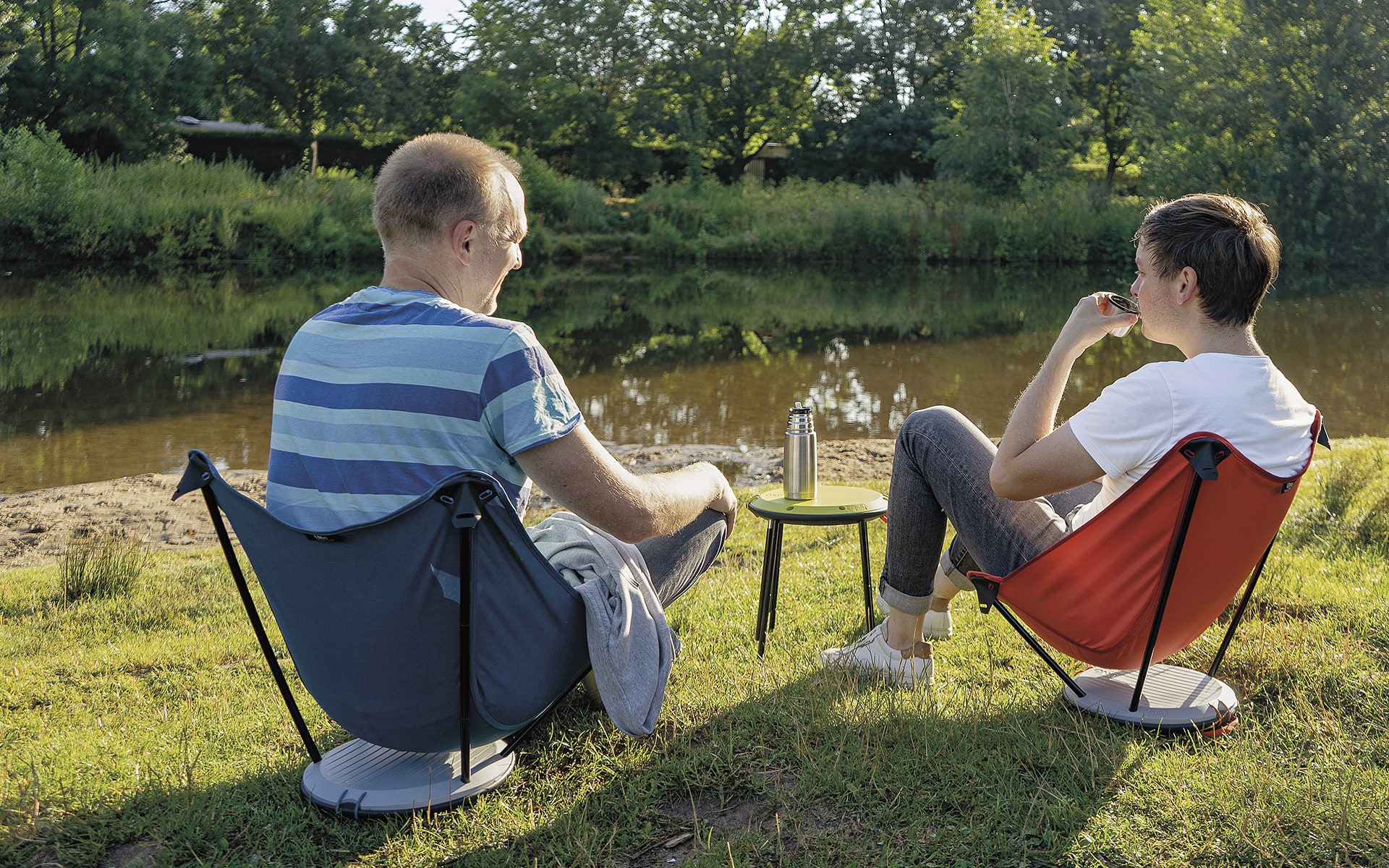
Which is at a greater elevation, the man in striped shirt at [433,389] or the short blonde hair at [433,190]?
the short blonde hair at [433,190]

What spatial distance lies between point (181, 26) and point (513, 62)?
10253 mm

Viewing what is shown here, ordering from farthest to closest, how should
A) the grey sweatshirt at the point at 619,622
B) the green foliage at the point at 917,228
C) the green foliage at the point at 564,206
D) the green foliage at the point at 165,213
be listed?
the green foliage at the point at 564,206 → the green foliage at the point at 917,228 → the green foliage at the point at 165,213 → the grey sweatshirt at the point at 619,622

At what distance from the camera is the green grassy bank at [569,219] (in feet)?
74.7

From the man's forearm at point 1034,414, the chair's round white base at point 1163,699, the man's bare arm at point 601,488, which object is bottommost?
the chair's round white base at point 1163,699

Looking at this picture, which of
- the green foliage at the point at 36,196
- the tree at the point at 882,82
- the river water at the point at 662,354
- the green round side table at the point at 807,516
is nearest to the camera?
the green round side table at the point at 807,516

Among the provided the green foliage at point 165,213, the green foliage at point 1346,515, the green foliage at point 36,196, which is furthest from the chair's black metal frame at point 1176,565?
the green foliage at point 36,196

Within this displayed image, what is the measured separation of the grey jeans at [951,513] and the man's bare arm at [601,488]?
2.36 ft

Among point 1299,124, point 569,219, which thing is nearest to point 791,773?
point 1299,124

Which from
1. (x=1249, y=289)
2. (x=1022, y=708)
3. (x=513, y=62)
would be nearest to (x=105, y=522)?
(x=1022, y=708)

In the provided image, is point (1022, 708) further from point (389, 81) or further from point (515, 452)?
point (389, 81)

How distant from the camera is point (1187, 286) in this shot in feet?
7.47

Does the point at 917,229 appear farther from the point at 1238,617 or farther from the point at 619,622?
the point at 619,622

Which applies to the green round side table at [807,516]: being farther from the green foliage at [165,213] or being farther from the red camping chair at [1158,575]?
the green foliage at [165,213]

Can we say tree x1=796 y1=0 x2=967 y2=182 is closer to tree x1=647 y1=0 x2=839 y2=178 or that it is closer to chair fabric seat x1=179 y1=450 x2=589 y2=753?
tree x1=647 y1=0 x2=839 y2=178
